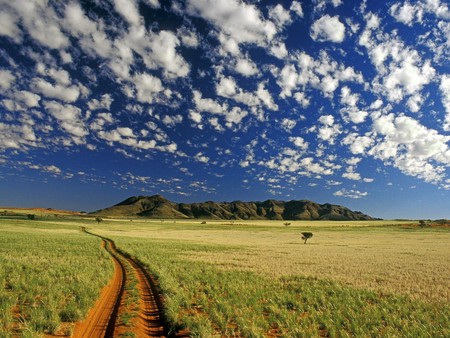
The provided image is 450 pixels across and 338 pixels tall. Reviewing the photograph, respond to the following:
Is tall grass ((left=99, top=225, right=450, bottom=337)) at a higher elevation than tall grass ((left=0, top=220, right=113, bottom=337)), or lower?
lower

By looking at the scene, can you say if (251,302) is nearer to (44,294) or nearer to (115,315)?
(115,315)

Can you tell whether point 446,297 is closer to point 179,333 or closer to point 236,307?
point 236,307

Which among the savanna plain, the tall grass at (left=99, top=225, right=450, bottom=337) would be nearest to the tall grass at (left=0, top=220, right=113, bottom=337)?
the savanna plain

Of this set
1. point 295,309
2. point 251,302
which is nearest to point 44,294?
point 251,302

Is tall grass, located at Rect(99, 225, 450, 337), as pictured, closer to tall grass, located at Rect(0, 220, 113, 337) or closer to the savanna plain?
the savanna plain

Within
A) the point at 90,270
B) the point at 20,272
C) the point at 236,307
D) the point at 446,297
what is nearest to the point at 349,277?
the point at 446,297

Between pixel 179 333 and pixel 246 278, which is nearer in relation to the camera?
pixel 179 333

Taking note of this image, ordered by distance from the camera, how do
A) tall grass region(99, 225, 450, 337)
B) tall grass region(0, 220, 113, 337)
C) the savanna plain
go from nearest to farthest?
tall grass region(0, 220, 113, 337), the savanna plain, tall grass region(99, 225, 450, 337)

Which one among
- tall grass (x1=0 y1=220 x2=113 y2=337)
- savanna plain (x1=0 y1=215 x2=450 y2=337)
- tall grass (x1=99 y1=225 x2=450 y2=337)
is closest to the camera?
tall grass (x1=0 y1=220 x2=113 y2=337)

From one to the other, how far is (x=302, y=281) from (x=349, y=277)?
13.9 ft

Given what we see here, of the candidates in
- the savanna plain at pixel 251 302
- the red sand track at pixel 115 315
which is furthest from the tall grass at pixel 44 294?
the red sand track at pixel 115 315

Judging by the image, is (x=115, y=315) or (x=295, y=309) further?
(x=295, y=309)

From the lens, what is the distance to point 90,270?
62.9 ft

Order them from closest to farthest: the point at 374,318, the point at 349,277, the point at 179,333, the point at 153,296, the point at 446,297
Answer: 1. the point at 179,333
2. the point at 374,318
3. the point at 153,296
4. the point at 446,297
5. the point at 349,277
